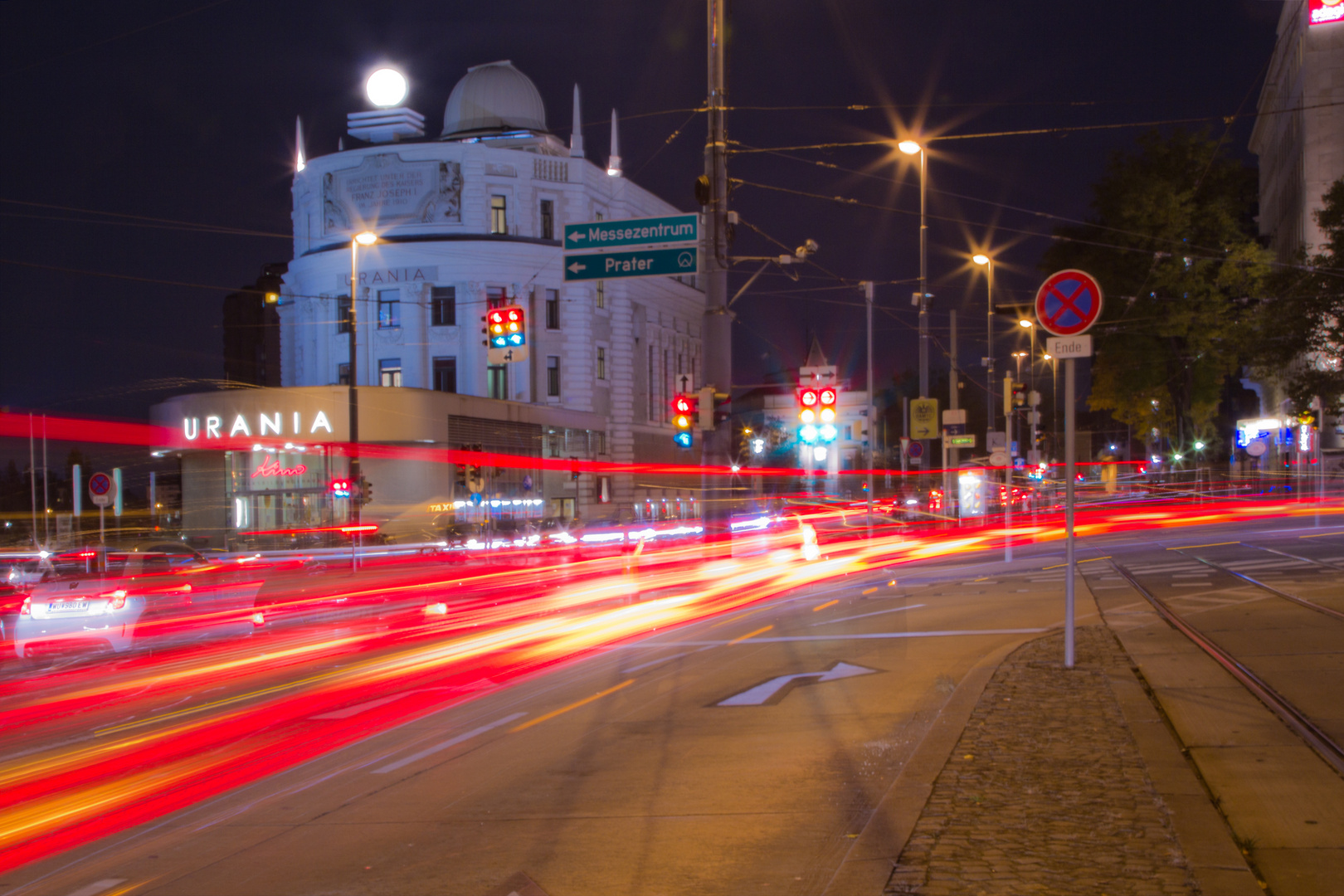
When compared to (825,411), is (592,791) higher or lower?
lower

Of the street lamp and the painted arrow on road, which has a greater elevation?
the street lamp

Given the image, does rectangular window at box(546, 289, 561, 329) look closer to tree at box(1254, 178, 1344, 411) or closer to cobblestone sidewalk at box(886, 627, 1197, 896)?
tree at box(1254, 178, 1344, 411)

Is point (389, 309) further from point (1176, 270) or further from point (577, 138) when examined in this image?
point (1176, 270)

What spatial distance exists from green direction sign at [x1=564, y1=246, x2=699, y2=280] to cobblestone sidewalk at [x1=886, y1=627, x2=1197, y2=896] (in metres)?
10.0

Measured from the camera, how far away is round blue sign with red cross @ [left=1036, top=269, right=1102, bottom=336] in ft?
36.3

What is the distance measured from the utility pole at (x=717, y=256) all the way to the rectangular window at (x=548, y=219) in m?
36.9

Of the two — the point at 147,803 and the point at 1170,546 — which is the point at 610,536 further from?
the point at 147,803

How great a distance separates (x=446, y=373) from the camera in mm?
54375

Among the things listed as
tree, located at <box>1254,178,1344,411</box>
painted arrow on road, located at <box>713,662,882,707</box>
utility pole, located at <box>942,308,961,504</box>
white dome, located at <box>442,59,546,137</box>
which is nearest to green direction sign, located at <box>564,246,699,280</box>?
painted arrow on road, located at <box>713,662,882,707</box>

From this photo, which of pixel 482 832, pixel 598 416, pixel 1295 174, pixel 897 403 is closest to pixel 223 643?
pixel 482 832

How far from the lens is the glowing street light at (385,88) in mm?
56750

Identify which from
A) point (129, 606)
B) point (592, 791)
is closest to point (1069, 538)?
point (592, 791)

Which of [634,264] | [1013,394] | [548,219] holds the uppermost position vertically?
[548,219]

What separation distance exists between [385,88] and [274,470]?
73.7ft
